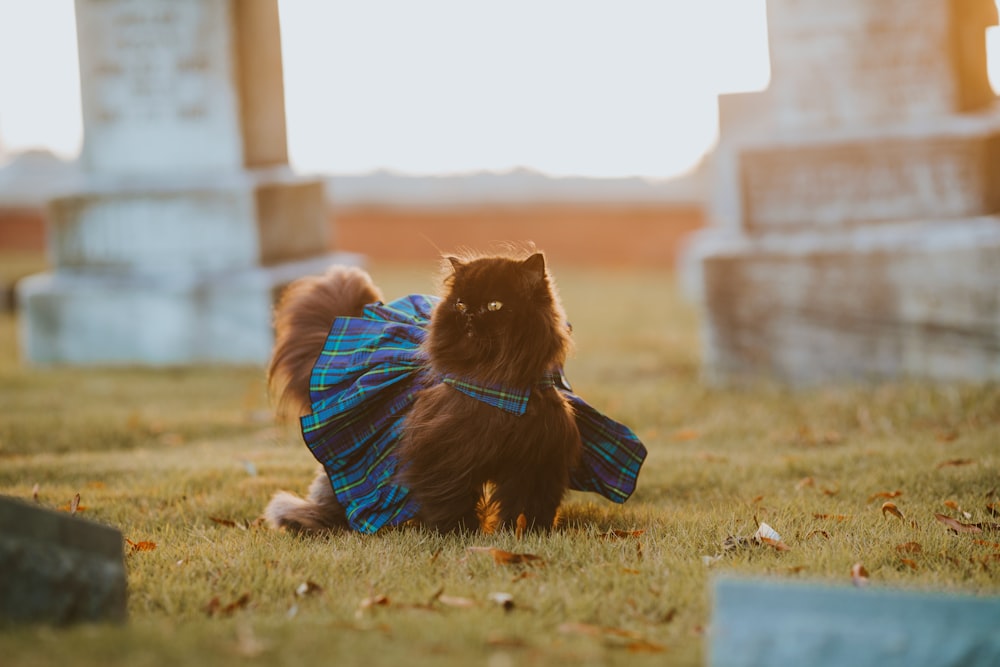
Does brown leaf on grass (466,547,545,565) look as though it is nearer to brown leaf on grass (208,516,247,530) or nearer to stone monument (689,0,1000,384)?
brown leaf on grass (208,516,247,530)

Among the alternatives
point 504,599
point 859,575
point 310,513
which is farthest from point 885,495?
point 310,513

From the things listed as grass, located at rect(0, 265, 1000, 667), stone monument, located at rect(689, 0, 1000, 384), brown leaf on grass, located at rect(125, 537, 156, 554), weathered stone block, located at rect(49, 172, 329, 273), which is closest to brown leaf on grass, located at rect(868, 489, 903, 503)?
grass, located at rect(0, 265, 1000, 667)

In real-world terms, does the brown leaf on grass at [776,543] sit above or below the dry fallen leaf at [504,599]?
below

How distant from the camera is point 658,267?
16.9 meters

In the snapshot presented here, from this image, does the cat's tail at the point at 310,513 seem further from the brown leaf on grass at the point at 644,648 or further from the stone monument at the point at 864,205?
the stone monument at the point at 864,205

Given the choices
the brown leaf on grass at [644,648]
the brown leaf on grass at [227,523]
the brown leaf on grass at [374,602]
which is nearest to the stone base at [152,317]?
the brown leaf on grass at [227,523]

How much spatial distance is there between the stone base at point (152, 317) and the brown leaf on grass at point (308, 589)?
4709 mm

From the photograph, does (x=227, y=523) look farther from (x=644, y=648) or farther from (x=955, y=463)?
(x=955, y=463)

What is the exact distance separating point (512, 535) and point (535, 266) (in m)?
0.82

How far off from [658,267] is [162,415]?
37.8ft

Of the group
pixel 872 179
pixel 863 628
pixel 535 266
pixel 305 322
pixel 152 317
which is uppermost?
pixel 872 179

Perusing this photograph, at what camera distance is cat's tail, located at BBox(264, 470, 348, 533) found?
3775 mm

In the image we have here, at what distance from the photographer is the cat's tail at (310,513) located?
12.4 ft

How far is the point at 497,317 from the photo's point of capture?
343 cm
